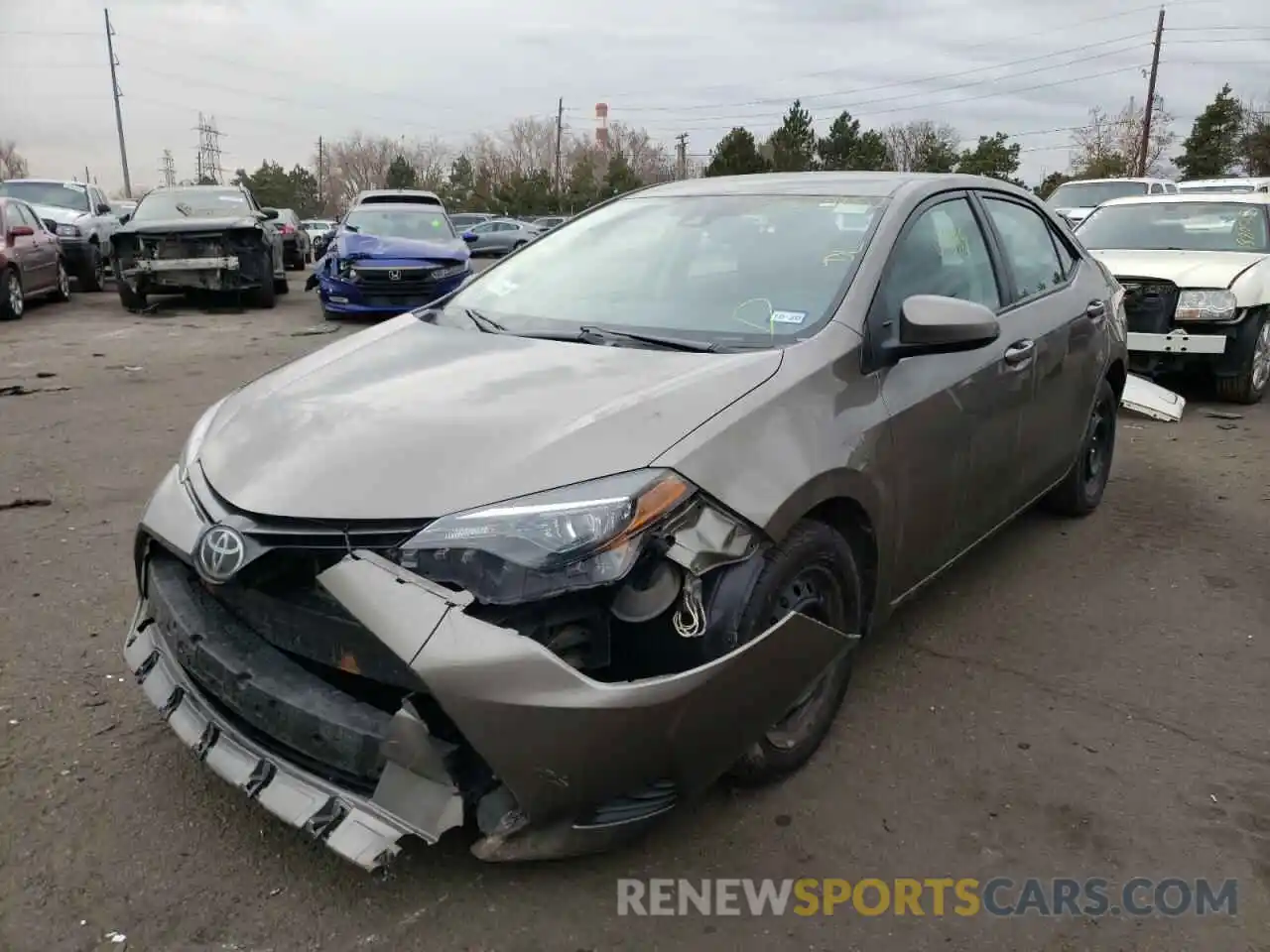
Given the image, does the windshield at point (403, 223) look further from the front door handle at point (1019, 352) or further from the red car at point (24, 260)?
the front door handle at point (1019, 352)

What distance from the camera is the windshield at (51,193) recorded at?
647 inches

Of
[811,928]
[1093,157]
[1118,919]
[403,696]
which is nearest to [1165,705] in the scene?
[1118,919]

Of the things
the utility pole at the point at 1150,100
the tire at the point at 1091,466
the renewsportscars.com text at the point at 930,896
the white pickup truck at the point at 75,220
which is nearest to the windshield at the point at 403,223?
the white pickup truck at the point at 75,220

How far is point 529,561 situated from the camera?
6.88 feet

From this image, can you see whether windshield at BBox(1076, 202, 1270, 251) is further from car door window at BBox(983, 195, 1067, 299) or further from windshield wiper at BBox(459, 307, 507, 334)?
windshield wiper at BBox(459, 307, 507, 334)

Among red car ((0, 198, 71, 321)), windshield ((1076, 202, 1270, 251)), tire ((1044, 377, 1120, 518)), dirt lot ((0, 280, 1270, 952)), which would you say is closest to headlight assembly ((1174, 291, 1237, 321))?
windshield ((1076, 202, 1270, 251))

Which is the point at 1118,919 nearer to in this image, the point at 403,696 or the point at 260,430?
the point at 403,696

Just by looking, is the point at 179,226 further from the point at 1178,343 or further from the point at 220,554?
the point at 220,554

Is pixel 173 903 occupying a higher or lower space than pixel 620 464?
lower

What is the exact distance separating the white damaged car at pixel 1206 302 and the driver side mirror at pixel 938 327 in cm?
561

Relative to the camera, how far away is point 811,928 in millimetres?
2248

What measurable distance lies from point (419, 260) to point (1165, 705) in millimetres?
10568

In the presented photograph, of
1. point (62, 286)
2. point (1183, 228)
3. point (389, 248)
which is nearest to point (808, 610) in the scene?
point (1183, 228)

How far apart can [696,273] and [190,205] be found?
12.4 metres
